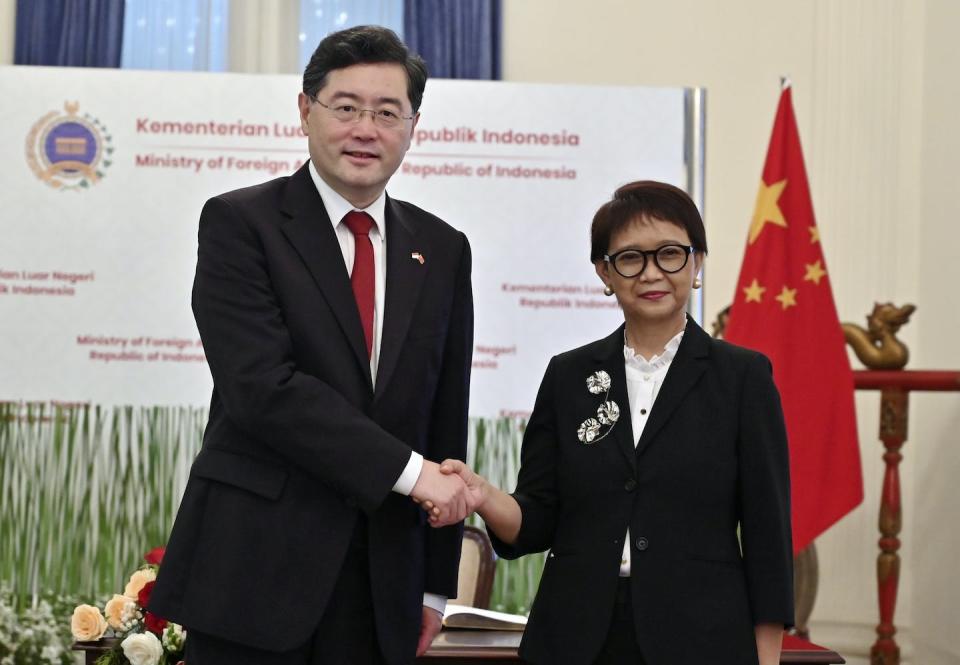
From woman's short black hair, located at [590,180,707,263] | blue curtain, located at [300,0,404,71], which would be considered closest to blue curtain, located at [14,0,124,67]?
blue curtain, located at [300,0,404,71]

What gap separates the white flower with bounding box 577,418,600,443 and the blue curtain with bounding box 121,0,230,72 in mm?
3994

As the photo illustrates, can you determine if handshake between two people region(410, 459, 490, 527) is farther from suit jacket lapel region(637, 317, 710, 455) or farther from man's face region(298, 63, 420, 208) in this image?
man's face region(298, 63, 420, 208)

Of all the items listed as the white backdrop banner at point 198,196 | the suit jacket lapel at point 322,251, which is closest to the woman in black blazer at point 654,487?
the suit jacket lapel at point 322,251

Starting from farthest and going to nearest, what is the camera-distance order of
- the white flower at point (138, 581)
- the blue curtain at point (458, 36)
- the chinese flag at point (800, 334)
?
the blue curtain at point (458, 36) < the chinese flag at point (800, 334) < the white flower at point (138, 581)

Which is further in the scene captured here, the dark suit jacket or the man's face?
the man's face

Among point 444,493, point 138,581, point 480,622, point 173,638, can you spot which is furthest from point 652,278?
point 138,581

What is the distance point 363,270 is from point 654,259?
478mm

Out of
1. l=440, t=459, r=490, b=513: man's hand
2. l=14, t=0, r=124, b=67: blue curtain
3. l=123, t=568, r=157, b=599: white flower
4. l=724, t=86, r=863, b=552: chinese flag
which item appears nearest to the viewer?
l=440, t=459, r=490, b=513: man's hand

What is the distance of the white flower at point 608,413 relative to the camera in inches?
77.0

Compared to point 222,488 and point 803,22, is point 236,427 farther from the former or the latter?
point 803,22

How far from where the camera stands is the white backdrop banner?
170 inches

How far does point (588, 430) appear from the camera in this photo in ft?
6.46

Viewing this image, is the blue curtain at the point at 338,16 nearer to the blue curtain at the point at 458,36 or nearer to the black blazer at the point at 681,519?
the blue curtain at the point at 458,36

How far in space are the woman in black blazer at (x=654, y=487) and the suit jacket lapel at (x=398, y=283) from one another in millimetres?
206
